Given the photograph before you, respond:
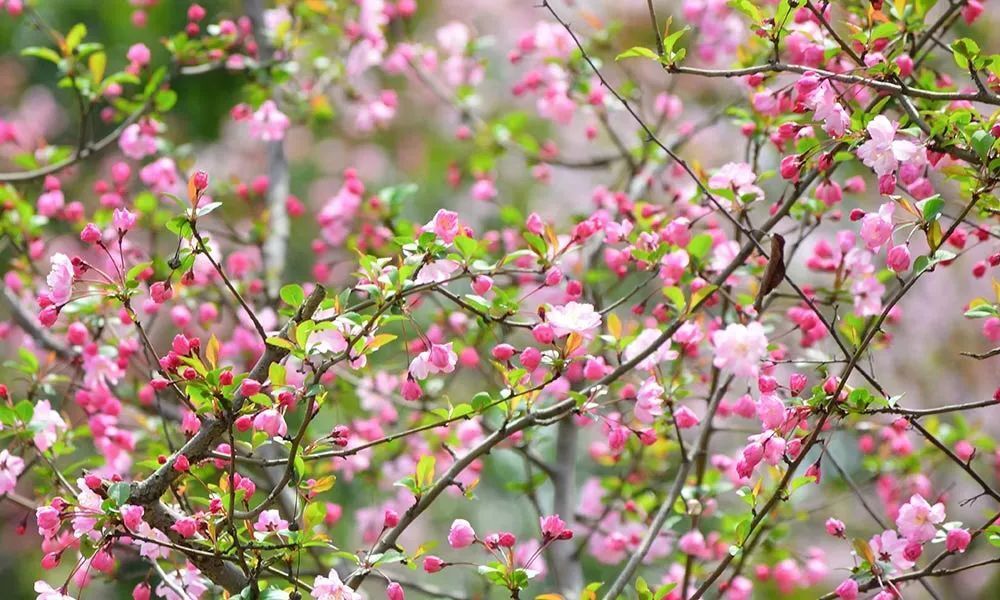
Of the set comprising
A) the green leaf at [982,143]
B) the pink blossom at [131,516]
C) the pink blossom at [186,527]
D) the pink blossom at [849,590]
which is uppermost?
the green leaf at [982,143]

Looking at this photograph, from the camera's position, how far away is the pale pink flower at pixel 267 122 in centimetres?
266

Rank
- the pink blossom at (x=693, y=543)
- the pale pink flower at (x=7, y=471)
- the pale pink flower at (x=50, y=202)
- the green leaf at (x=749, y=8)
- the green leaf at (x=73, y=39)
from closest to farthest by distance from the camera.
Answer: the green leaf at (x=749, y=8) → the pale pink flower at (x=7, y=471) → the pink blossom at (x=693, y=543) → the green leaf at (x=73, y=39) → the pale pink flower at (x=50, y=202)

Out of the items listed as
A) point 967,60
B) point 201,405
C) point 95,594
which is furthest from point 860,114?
point 95,594

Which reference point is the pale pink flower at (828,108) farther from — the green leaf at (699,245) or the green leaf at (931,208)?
the green leaf at (699,245)

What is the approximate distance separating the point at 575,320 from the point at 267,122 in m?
1.25

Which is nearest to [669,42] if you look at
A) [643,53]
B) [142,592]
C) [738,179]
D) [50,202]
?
[643,53]

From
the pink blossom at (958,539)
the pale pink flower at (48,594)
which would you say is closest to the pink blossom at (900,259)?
the pink blossom at (958,539)

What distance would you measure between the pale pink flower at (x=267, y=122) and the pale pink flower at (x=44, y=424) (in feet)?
3.08

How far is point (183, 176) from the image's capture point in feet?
9.63

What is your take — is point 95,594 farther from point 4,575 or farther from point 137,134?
point 137,134

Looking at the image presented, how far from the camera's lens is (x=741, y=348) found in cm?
150

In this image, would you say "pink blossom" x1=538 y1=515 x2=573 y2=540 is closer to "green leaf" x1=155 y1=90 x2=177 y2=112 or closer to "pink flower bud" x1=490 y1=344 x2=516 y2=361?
"pink flower bud" x1=490 y1=344 x2=516 y2=361

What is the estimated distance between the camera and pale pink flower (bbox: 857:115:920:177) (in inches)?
64.1

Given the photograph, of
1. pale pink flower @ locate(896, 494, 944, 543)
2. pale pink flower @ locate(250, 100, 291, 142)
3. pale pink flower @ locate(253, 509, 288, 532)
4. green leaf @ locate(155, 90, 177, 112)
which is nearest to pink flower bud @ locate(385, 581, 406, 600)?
pale pink flower @ locate(253, 509, 288, 532)
